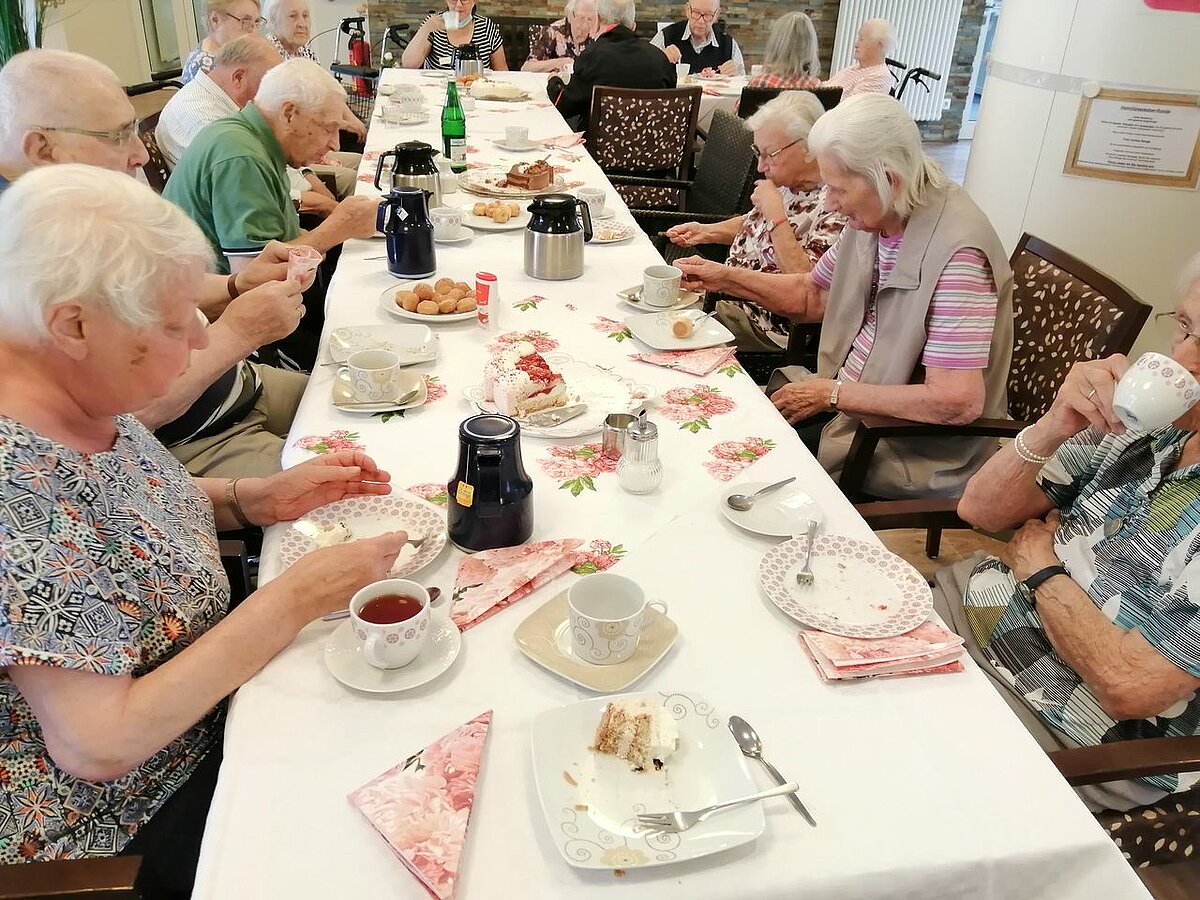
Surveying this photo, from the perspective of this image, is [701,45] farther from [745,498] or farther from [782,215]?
[745,498]

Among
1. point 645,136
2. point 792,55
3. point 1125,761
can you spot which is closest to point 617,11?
point 792,55

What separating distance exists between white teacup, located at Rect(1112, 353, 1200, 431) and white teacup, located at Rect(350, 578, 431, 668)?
97 centimetres

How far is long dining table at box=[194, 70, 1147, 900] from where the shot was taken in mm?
804

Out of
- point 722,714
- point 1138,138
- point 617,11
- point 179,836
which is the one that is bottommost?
point 179,836

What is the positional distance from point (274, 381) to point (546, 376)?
2.93ft

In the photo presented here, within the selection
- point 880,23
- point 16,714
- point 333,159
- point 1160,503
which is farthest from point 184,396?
Result: point 880,23

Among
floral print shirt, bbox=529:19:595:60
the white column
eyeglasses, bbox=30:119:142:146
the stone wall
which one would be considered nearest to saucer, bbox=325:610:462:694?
eyeglasses, bbox=30:119:142:146

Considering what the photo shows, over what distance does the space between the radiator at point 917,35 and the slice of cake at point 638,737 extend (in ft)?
27.2

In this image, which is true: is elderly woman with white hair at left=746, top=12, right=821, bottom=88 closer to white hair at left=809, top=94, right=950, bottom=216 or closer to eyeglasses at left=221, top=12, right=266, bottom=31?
eyeglasses at left=221, top=12, right=266, bottom=31

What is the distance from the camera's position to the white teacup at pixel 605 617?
39.4 inches

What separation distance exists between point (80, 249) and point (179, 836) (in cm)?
73

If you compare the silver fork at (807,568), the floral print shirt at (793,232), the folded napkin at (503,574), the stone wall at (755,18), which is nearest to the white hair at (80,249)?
the folded napkin at (503,574)

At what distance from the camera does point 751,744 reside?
3.03 ft

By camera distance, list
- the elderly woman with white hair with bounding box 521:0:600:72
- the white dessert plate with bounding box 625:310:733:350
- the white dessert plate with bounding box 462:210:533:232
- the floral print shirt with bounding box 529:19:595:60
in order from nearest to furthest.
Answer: the white dessert plate with bounding box 625:310:733:350 < the white dessert plate with bounding box 462:210:533:232 < the elderly woman with white hair with bounding box 521:0:600:72 < the floral print shirt with bounding box 529:19:595:60
